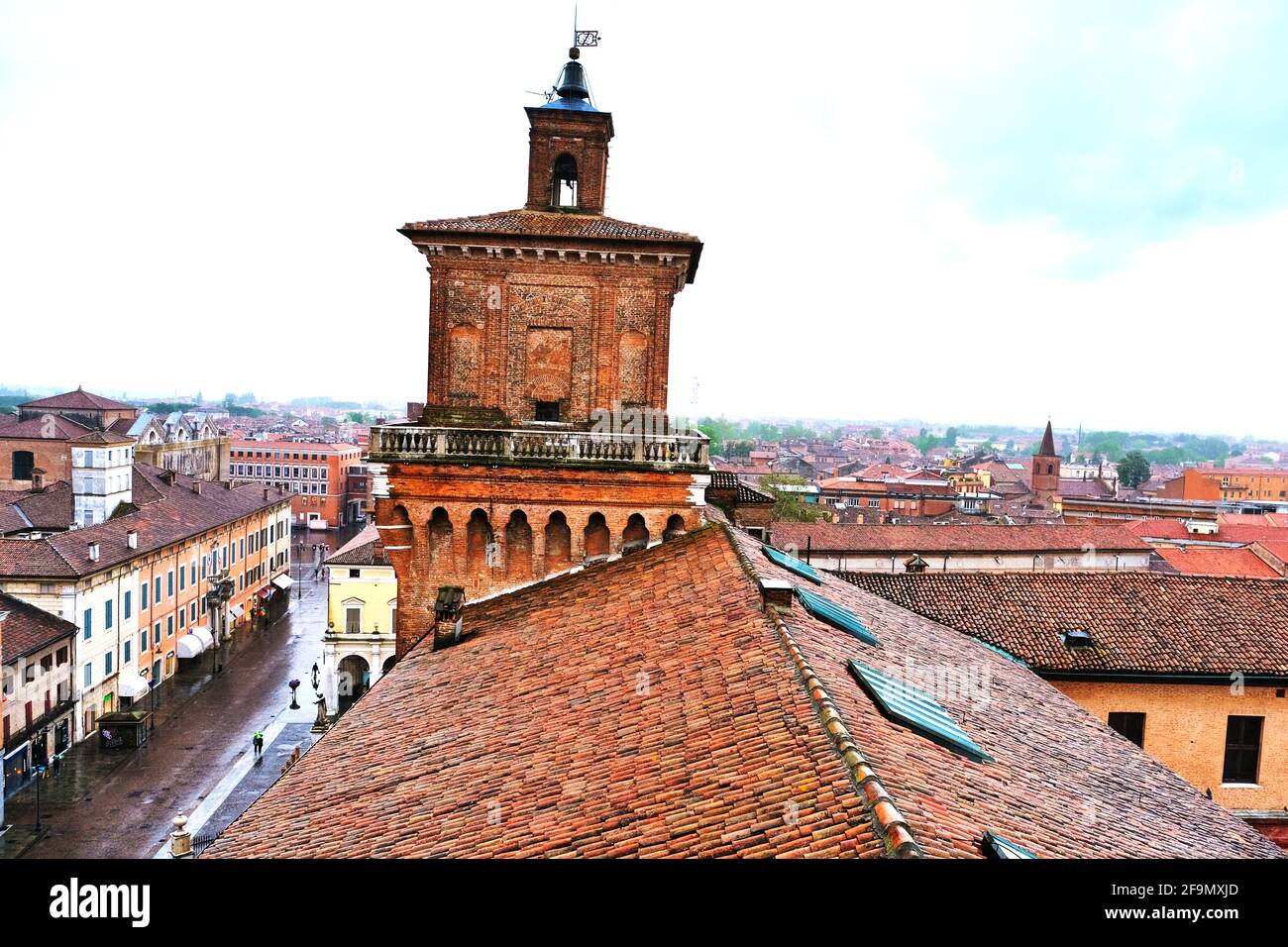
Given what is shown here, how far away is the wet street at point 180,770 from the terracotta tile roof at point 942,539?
30.7 metres

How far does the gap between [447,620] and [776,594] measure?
663 cm

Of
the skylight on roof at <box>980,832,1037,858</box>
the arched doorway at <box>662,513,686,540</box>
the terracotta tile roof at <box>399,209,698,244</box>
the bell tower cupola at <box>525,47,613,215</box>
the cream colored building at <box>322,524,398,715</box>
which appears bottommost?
the cream colored building at <box>322,524,398,715</box>

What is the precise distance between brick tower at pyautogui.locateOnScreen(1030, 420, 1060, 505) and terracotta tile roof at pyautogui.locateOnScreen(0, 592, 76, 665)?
10705 centimetres

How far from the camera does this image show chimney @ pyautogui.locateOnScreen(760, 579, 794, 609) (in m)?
12.0

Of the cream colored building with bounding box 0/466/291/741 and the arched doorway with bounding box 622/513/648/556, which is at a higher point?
the arched doorway with bounding box 622/513/648/556

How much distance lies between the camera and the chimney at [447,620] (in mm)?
15898

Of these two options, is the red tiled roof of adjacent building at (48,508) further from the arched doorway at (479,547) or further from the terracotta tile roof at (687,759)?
the terracotta tile roof at (687,759)

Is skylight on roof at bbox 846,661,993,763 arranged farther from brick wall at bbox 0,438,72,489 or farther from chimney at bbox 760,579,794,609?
brick wall at bbox 0,438,72,489

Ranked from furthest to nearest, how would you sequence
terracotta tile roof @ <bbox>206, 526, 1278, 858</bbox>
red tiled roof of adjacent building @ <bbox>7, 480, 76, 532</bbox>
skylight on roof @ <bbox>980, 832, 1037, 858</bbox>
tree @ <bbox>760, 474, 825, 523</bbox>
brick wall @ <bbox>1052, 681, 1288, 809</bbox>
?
1. tree @ <bbox>760, 474, 825, 523</bbox>
2. red tiled roof of adjacent building @ <bbox>7, 480, 76, 532</bbox>
3. brick wall @ <bbox>1052, 681, 1288, 809</bbox>
4. terracotta tile roof @ <bbox>206, 526, 1278, 858</bbox>
5. skylight on roof @ <bbox>980, 832, 1037, 858</bbox>

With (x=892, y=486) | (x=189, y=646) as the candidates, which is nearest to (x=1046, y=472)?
(x=892, y=486)

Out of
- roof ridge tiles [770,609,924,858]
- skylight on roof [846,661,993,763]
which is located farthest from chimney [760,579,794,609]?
roof ridge tiles [770,609,924,858]

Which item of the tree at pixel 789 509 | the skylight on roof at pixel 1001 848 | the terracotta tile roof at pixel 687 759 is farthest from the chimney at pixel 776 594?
the tree at pixel 789 509
